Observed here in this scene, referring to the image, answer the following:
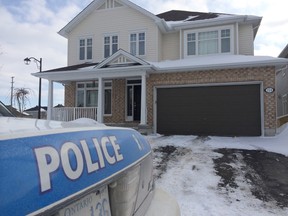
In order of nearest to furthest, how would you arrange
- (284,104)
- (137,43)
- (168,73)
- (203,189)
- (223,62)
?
1. (203,189)
2. (223,62)
3. (168,73)
4. (137,43)
5. (284,104)

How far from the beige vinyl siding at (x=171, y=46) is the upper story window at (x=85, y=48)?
464cm

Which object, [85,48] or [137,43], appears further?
[85,48]

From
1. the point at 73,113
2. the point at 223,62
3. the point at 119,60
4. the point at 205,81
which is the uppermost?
the point at 119,60

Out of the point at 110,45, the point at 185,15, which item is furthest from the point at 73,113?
the point at 185,15

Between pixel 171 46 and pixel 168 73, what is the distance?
329cm

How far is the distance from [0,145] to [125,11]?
17280mm

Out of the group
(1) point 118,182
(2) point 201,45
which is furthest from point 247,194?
(2) point 201,45

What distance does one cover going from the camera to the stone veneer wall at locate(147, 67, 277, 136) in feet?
41.9

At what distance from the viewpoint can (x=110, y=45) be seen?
57.2 ft

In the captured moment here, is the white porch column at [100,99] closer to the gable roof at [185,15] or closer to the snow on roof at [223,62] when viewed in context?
the snow on roof at [223,62]

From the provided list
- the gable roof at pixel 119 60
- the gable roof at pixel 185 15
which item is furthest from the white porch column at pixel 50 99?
the gable roof at pixel 185 15

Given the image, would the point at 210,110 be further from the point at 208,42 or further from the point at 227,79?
the point at 208,42

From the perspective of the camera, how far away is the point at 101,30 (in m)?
17.6

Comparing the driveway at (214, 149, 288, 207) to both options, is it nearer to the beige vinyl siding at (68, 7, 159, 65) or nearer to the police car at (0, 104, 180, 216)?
the police car at (0, 104, 180, 216)
